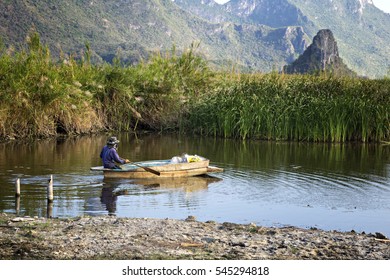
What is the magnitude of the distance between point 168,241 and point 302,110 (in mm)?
17614

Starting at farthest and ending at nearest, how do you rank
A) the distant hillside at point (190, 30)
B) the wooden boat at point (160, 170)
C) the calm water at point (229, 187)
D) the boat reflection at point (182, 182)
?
the distant hillside at point (190, 30)
the wooden boat at point (160, 170)
the boat reflection at point (182, 182)
the calm water at point (229, 187)

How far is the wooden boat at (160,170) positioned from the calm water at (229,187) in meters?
0.26

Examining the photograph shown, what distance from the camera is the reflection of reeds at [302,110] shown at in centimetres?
2603

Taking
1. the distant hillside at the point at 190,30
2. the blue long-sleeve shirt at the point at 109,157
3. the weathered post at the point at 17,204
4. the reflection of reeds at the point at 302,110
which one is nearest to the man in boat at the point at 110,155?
the blue long-sleeve shirt at the point at 109,157

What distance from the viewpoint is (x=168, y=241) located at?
9.32 meters

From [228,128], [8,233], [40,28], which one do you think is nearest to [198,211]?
[8,233]

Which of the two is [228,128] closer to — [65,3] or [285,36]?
[65,3]

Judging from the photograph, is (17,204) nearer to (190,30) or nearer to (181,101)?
(181,101)

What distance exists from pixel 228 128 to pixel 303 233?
16874 millimetres

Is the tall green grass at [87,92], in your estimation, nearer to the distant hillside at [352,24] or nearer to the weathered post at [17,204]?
the weathered post at [17,204]

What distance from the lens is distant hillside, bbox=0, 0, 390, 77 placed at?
82938mm

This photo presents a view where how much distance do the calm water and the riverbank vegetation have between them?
6.77 feet

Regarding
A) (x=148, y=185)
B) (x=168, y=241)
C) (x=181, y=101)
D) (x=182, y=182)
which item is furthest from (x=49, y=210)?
(x=181, y=101)

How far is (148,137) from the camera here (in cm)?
2778
